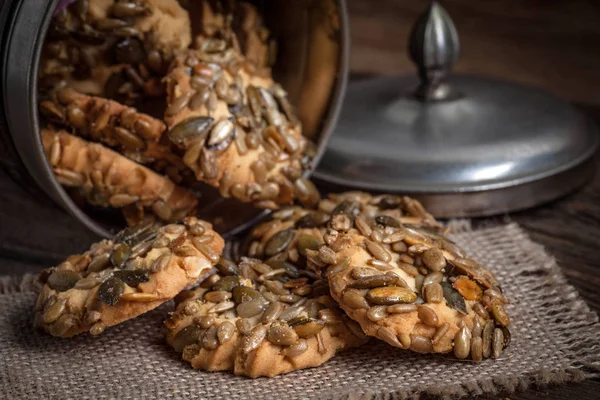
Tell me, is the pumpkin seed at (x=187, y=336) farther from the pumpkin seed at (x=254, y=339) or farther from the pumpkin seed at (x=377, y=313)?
the pumpkin seed at (x=377, y=313)

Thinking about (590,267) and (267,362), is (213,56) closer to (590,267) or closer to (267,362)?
(267,362)

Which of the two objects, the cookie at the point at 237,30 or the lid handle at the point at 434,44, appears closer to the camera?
the cookie at the point at 237,30

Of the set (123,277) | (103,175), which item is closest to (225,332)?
(123,277)

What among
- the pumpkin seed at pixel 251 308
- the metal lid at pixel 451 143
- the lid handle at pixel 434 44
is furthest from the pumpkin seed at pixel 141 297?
the lid handle at pixel 434 44

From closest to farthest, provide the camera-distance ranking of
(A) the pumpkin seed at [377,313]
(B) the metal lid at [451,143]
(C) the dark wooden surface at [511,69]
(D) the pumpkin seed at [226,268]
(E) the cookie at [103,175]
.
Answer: (A) the pumpkin seed at [377,313], (D) the pumpkin seed at [226,268], (E) the cookie at [103,175], (C) the dark wooden surface at [511,69], (B) the metal lid at [451,143]

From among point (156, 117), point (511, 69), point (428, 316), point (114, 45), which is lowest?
point (511, 69)

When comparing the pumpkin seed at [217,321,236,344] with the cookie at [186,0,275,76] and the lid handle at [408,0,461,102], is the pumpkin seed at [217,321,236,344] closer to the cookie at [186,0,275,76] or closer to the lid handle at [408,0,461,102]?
the cookie at [186,0,275,76]

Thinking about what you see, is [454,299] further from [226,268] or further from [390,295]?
[226,268]
